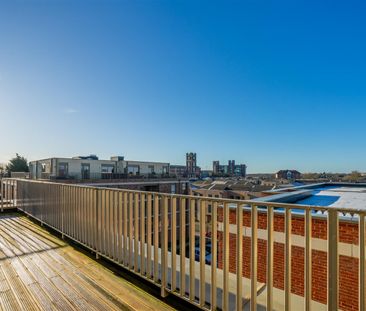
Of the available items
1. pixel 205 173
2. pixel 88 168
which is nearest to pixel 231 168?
pixel 205 173

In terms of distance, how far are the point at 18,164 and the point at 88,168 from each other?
560 inches

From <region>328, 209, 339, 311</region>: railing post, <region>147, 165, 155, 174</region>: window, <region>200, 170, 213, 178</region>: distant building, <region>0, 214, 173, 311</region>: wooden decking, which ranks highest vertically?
<region>328, 209, 339, 311</region>: railing post

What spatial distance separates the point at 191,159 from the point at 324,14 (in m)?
73.8

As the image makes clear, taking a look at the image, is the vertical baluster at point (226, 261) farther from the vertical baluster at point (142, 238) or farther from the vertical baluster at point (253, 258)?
the vertical baluster at point (142, 238)

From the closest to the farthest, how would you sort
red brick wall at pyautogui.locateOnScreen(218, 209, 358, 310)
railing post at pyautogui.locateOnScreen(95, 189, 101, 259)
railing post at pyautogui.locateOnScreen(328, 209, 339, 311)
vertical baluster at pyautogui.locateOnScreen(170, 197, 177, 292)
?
railing post at pyautogui.locateOnScreen(328, 209, 339, 311)
vertical baluster at pyautogui.locateOnScreen(170, 197, 177, 292)
railing post at pyautogui.locateOnScreen(95, 189, 101, 259)
red brick wall at pyautogui.locateOnScreen(218, 209, 358, 310)

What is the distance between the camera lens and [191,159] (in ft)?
267

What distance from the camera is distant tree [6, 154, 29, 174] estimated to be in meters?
28.6

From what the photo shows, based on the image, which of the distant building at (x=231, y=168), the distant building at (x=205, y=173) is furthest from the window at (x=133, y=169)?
the distant building at (x=231, y=168)

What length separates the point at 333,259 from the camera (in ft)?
3.70

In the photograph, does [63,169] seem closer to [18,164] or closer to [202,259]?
[18,164]

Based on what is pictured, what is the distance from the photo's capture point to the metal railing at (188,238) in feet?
3.89

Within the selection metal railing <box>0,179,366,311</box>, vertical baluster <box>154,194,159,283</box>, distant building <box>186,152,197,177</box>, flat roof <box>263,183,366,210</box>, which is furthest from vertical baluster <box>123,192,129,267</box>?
distant building <box>186,152,197,177</box>

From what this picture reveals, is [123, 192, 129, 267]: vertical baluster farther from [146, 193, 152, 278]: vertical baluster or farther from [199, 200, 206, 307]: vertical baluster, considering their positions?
[199, 200, 206, 307]: vertical baluster

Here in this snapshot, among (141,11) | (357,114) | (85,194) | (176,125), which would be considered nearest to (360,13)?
(141,11)
